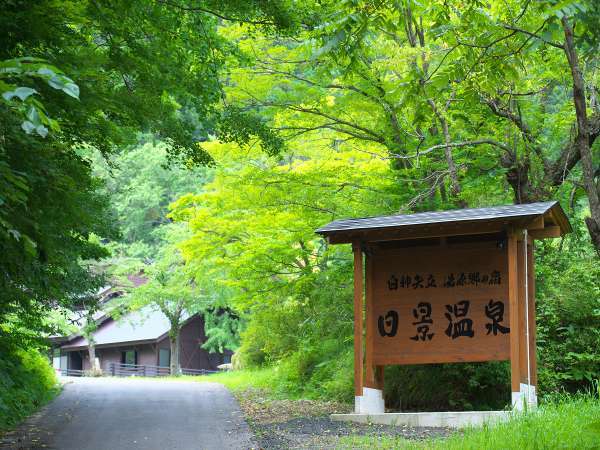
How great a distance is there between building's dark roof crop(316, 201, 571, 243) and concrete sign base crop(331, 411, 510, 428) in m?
3.00

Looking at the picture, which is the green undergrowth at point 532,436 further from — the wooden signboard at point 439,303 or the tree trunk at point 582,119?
the wooden signboard at point 439,303

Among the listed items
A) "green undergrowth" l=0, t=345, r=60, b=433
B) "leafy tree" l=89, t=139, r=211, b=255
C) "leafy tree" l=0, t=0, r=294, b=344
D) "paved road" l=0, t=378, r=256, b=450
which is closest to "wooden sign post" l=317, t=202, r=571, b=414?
"paved road" l=0, t=378, r=256, b=450

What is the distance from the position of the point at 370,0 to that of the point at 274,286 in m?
11.6

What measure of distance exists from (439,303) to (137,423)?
574cm

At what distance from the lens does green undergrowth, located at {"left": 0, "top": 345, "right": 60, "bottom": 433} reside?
13.4 m

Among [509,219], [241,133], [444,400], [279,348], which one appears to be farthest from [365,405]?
[279,348]

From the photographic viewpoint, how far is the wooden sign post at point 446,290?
465 inches

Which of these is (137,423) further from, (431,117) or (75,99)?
(431,117)

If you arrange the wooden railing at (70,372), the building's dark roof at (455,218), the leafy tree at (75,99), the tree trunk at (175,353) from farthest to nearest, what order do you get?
the wooden railing at (70,372), the tree trunk at (175,353), the building's dark roof at (455,218), the leafy tree at (75,99)

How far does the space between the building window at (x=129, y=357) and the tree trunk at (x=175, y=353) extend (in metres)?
5.52

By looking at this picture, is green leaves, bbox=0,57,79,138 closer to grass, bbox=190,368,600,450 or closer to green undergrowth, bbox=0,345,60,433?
grass, bbox=190,368,600,450

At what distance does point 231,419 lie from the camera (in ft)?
43.5

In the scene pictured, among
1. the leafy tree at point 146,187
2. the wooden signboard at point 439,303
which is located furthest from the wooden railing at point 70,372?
the wooden signboard at point 439,303

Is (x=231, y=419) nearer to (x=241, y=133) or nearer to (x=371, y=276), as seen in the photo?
(x=371, y=276)
